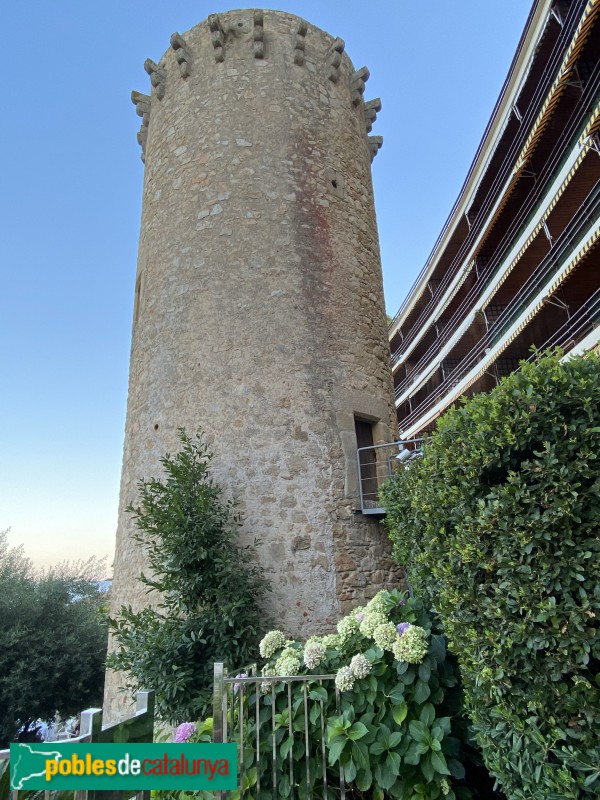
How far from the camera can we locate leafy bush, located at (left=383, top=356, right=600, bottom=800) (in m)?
2.54

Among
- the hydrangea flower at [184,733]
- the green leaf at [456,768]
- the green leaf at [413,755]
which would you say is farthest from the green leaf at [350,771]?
the hydrangea flower at [184,733]

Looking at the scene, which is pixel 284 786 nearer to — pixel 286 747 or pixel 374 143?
pixel 286 747

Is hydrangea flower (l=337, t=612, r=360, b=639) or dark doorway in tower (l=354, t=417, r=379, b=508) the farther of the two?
dark doorway in tower (l=354, t=417, r=379, b=508)

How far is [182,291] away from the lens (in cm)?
742

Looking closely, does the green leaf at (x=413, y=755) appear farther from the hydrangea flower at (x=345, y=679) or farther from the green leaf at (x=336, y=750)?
the hydrangea flower at (x=345, y=679)

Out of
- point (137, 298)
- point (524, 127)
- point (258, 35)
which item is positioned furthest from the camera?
point (524, 127)

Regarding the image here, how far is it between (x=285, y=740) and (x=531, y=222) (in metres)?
13.6

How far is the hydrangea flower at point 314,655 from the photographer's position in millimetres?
3650

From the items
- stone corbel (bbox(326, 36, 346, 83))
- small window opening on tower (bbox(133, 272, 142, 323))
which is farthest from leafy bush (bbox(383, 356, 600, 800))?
stone corbel (bbox(326, 36, 346, 83))

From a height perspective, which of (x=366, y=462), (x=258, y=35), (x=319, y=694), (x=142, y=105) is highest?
(x=142, y=105)

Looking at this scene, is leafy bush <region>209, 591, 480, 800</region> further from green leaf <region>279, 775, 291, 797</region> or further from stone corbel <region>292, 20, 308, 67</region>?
stone corbel <region>292, 20, 308, 67</region>

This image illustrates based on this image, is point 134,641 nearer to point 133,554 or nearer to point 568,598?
point 133,554

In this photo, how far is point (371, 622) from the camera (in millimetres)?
3662

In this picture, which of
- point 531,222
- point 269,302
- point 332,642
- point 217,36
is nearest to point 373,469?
point 269,302
